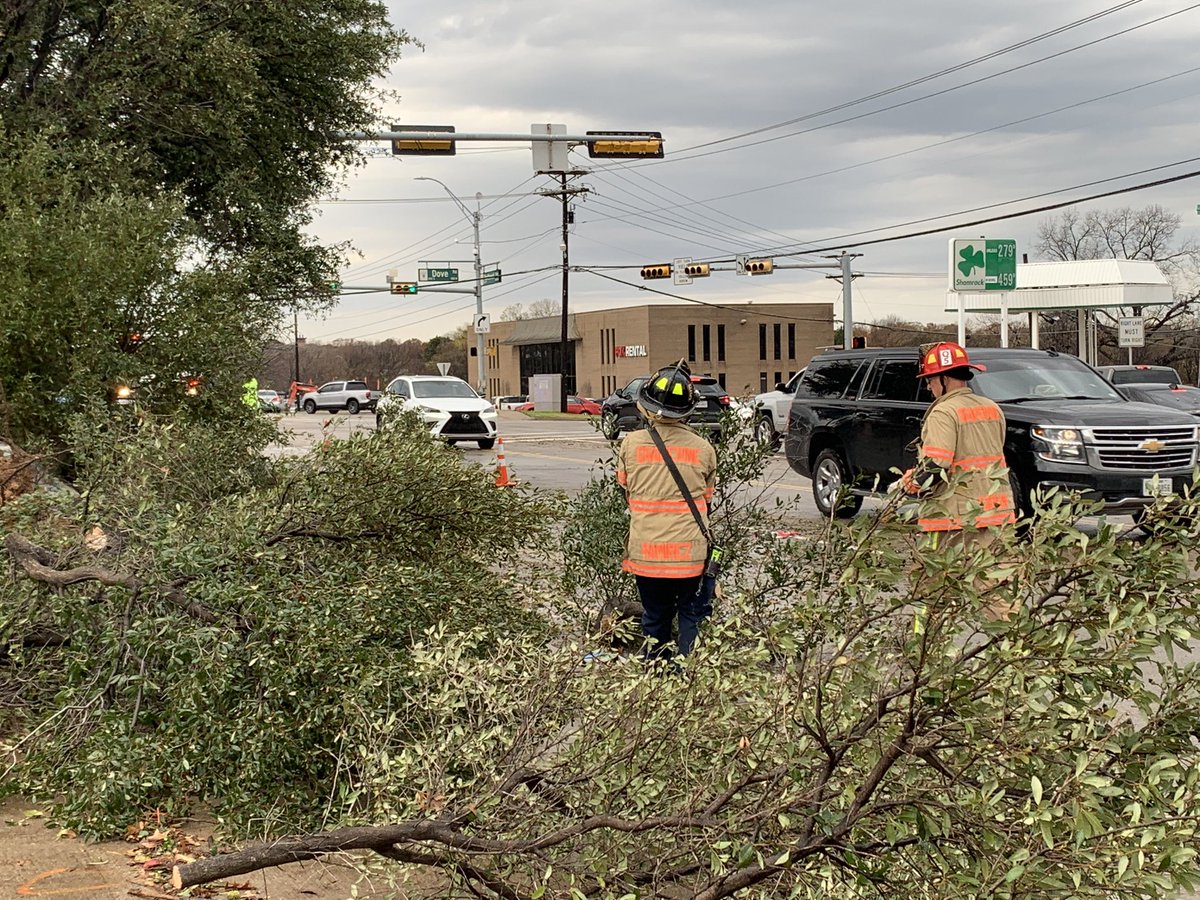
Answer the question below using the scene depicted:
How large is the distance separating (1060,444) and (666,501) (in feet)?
22.5

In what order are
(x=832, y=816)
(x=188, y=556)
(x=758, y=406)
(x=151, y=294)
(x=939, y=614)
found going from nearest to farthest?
(x=939, y=614) < (x=832, y=816) < (x=188, y=556) < (x=758, y=406) < (x=151, y=294)

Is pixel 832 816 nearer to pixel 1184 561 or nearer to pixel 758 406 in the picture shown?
pixel 1184 561

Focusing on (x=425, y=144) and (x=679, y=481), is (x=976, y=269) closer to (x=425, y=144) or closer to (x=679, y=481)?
(x=425, y=144)

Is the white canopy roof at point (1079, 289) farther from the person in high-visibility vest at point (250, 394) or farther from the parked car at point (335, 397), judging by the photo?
the person in high-visibility vest at point (250, 394)

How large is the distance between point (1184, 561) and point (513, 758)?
191 centimetres

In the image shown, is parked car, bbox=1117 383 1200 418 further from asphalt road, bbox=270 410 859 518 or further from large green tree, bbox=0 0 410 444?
large green tree, bbox=0 0 410 444

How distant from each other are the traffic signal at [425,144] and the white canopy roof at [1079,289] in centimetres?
3056

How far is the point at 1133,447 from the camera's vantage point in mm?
11305

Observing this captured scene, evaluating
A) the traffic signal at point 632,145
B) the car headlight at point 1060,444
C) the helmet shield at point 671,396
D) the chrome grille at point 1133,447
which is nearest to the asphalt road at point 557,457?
the helmet shield at point 671,396

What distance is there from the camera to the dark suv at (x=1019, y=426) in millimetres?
11227

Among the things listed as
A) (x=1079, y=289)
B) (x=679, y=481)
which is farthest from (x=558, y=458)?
(x=1079, y=289)

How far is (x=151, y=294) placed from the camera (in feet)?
30.4

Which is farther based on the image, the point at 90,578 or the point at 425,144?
the point at 425,144

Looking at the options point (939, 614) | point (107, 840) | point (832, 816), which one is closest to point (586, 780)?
point (832, 816)
